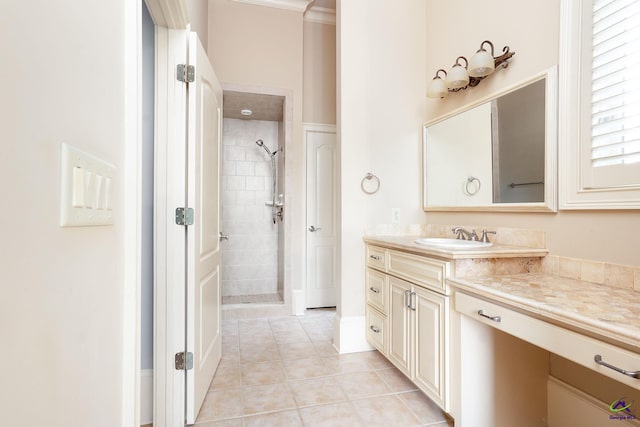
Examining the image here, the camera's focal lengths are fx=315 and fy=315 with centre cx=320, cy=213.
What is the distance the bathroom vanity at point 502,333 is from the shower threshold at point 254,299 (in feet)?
6.45

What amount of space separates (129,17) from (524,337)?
1574 millimetres

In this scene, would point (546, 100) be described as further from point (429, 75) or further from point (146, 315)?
point (146, 315)

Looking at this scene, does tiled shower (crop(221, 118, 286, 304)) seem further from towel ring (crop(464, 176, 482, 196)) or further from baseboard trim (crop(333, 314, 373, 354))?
towel ring (crop(464, 176, 482, 196))

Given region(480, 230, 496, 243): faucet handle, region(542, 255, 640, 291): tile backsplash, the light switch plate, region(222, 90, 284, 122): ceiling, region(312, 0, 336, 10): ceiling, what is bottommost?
region(542, 255, 640, 291): tile backsplash

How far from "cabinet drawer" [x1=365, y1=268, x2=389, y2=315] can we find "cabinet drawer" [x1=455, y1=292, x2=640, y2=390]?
0.79 meters

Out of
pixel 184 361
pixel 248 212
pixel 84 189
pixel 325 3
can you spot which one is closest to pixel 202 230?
pixel 184 361

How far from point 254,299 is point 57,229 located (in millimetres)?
3462

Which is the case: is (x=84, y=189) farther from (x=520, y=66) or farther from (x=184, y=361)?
(x=520, y=66)

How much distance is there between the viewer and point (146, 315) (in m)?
1.71

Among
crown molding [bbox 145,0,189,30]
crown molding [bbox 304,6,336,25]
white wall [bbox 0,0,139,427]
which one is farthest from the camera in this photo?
crown molding [bbox 304,6,336,25]

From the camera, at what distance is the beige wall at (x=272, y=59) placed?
3209 mm

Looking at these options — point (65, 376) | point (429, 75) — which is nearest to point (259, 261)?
point (429, 75)

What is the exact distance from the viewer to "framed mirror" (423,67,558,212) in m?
1.62

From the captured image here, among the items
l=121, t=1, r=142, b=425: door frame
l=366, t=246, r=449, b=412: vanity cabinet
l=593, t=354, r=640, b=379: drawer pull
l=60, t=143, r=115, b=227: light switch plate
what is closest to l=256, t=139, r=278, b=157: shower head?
l=366, t=246, r=449, b=412: vanity cabinet
